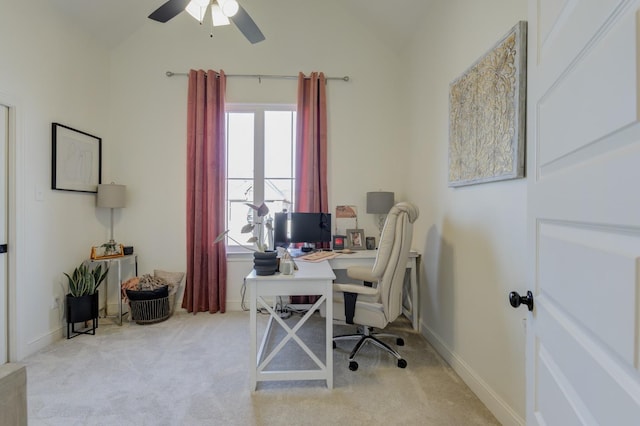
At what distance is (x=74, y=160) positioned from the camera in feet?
9.69

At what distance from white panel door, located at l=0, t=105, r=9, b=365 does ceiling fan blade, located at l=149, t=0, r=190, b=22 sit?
1424mm

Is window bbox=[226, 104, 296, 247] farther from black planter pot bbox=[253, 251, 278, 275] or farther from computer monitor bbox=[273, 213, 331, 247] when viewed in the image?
black planter pot bbox=[253, 251, 278, 275]

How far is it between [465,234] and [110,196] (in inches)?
137

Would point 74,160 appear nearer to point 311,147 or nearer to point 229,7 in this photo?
point 229,7

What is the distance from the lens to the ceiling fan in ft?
6.73

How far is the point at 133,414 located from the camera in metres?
1.75

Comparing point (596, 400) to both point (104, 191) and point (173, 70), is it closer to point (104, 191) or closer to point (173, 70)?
point (104, 191)

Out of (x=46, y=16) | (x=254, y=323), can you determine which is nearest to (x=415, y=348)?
(x=254, y=323)

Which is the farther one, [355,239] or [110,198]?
[355,239]

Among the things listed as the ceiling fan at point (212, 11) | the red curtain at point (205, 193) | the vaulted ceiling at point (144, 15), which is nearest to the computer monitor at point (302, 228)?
the red curtain at point (205, 193)

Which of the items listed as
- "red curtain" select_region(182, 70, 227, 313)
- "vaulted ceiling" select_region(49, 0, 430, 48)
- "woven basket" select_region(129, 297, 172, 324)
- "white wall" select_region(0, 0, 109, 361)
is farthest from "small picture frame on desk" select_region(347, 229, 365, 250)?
"white wall" select_region(0, 0, 109, 361)

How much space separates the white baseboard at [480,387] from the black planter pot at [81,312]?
321cm

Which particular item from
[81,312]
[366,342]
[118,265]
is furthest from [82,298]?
[366,342]

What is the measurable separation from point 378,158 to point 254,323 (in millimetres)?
2442
